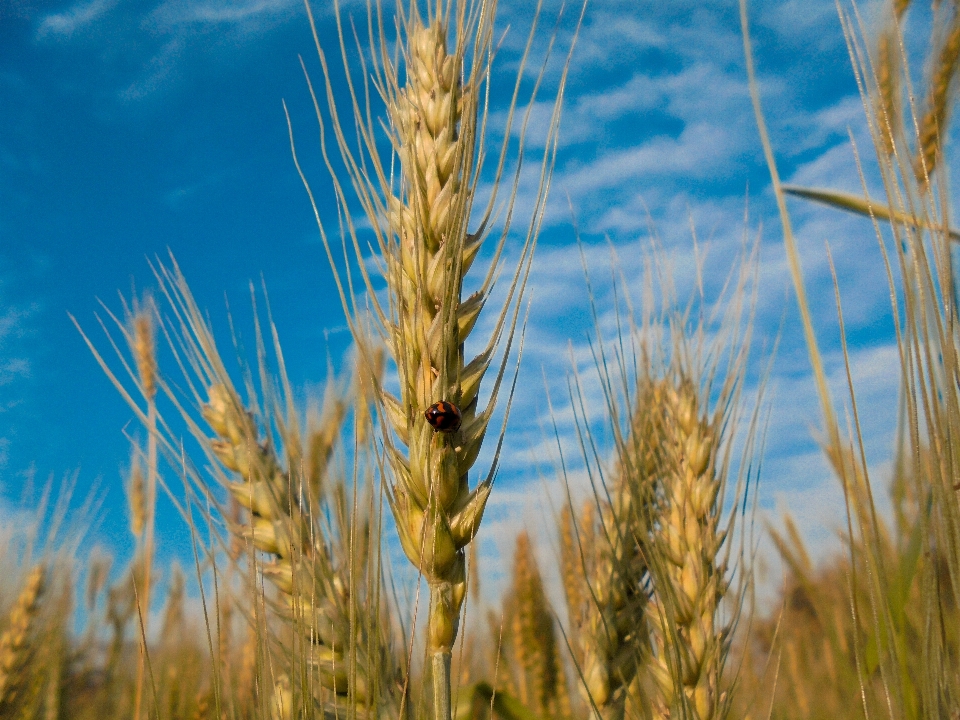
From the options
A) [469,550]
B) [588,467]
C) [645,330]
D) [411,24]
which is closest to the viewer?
[469,550]

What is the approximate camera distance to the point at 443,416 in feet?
→ 3.86

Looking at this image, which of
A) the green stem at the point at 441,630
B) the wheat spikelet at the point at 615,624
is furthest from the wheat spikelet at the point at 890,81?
the wheat spikelet at the point at 615,624

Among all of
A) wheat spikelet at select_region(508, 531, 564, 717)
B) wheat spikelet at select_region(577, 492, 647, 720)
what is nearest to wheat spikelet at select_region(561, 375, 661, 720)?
wheat spikelet at select_region(577, 492, 647, 720)

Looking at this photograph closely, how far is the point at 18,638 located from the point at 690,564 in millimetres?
2854

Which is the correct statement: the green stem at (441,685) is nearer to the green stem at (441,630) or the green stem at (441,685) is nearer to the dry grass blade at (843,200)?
the green stem at (441,630)

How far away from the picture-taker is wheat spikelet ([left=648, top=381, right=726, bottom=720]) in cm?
198

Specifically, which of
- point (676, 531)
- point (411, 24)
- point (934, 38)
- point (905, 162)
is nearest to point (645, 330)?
point (676, 531)

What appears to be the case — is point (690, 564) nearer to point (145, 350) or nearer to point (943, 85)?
point (943, 85)

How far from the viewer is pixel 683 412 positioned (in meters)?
2.29

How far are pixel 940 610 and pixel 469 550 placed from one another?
2.28 feet

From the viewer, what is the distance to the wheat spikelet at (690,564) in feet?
6.48

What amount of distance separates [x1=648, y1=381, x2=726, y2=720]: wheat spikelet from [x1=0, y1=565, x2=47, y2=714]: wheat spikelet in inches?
103

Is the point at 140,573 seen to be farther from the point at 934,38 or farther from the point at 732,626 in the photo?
the point at 934,38

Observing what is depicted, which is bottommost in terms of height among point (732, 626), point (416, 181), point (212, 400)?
point (732, 626)
